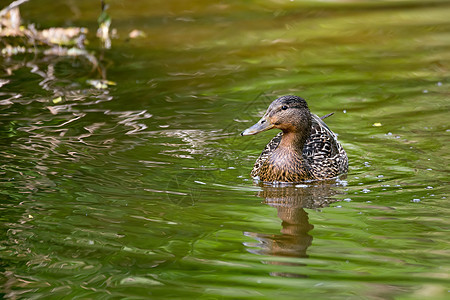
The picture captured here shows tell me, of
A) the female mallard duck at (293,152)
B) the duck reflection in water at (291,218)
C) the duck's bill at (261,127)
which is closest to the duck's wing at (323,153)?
the female mallard duck at (293,152)

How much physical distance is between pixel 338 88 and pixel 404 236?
5.13 metres

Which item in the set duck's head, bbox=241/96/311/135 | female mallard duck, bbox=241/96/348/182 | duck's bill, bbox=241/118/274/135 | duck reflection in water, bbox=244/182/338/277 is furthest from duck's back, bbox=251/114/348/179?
duck's bill, bbox=241/118/274/135

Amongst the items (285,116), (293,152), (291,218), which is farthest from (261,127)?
(291,218)

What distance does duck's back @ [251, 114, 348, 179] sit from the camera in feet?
28.4

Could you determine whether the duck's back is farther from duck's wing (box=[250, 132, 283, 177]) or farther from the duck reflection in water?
the duck reflection in water

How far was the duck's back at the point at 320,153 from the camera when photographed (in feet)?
28.4

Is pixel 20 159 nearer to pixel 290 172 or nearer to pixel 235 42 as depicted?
pixel 290 172

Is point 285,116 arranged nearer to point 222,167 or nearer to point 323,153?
point 323,153

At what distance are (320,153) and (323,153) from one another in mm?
34

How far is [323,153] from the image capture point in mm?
8891

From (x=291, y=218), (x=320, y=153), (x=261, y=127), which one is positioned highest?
(x=261, y=127)

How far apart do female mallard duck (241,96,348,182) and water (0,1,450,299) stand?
221 millimetres

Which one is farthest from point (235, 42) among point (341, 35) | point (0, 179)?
point (0, 179)

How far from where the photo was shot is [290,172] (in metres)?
8.50
